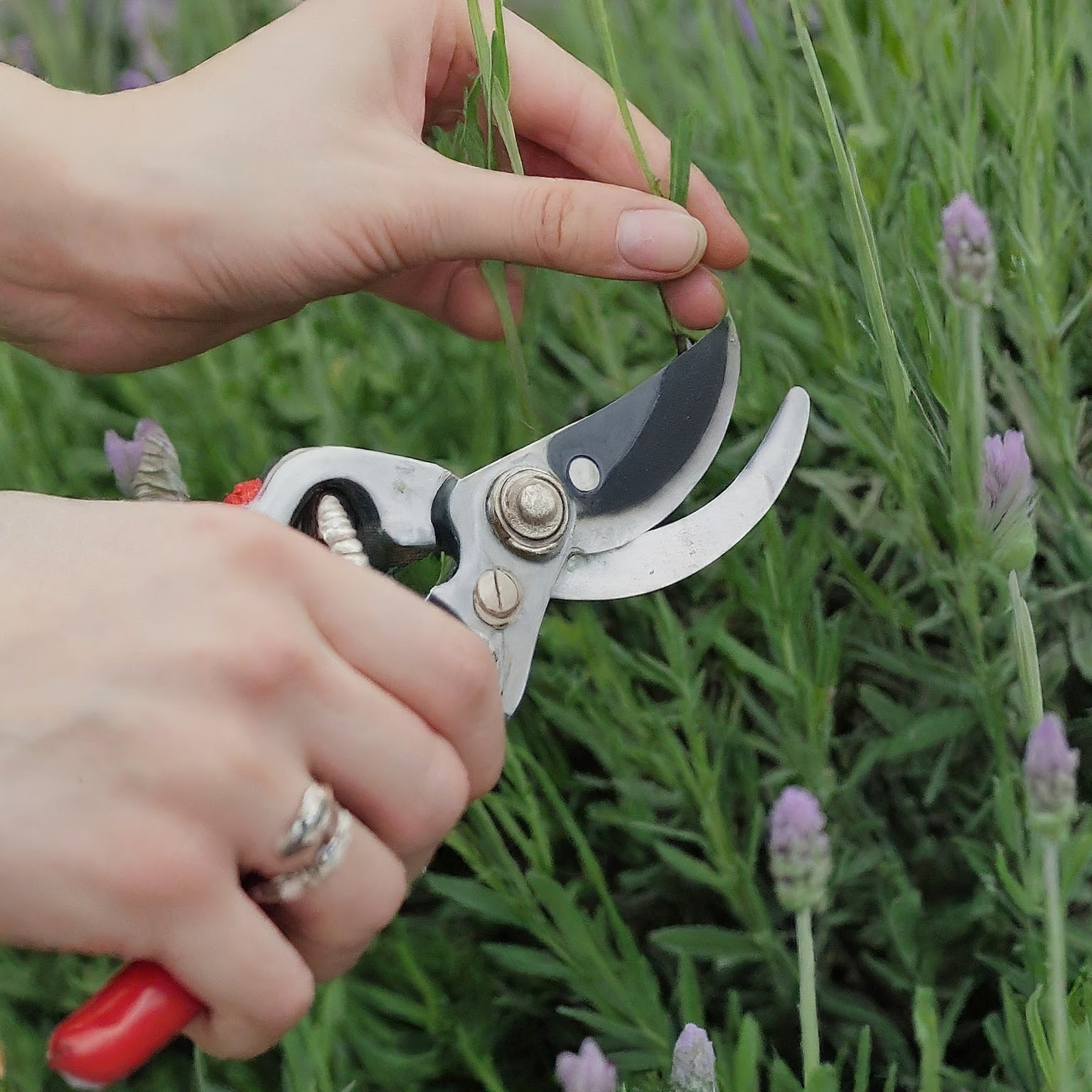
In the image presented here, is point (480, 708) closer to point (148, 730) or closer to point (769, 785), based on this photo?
point (148, 730)

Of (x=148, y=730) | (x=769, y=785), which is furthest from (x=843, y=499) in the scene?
(x=148, y=730)

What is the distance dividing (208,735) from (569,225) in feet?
1.31

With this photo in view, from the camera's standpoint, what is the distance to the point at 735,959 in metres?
0.84

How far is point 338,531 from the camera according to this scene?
0.70 m

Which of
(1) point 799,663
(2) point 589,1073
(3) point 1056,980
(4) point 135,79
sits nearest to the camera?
(3) point 1056,980

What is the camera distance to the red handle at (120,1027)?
579 mm

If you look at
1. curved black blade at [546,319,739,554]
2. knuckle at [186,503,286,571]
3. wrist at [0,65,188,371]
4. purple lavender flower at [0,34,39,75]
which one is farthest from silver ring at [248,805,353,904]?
purple lavender flower at [0,34,39,75]

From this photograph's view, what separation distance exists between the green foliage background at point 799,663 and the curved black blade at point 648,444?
10cm

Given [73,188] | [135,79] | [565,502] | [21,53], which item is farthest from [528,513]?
[21,53]

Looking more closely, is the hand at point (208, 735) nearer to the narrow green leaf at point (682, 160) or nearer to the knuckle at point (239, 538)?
the knuckle at point (239, 538)

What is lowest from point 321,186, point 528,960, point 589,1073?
point 528,960

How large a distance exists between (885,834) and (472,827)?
1.01 ft

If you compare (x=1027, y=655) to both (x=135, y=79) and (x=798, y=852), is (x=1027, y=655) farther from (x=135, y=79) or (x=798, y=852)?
(x=135, y=79)

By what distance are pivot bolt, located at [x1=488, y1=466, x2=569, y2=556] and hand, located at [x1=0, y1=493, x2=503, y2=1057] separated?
120mm
